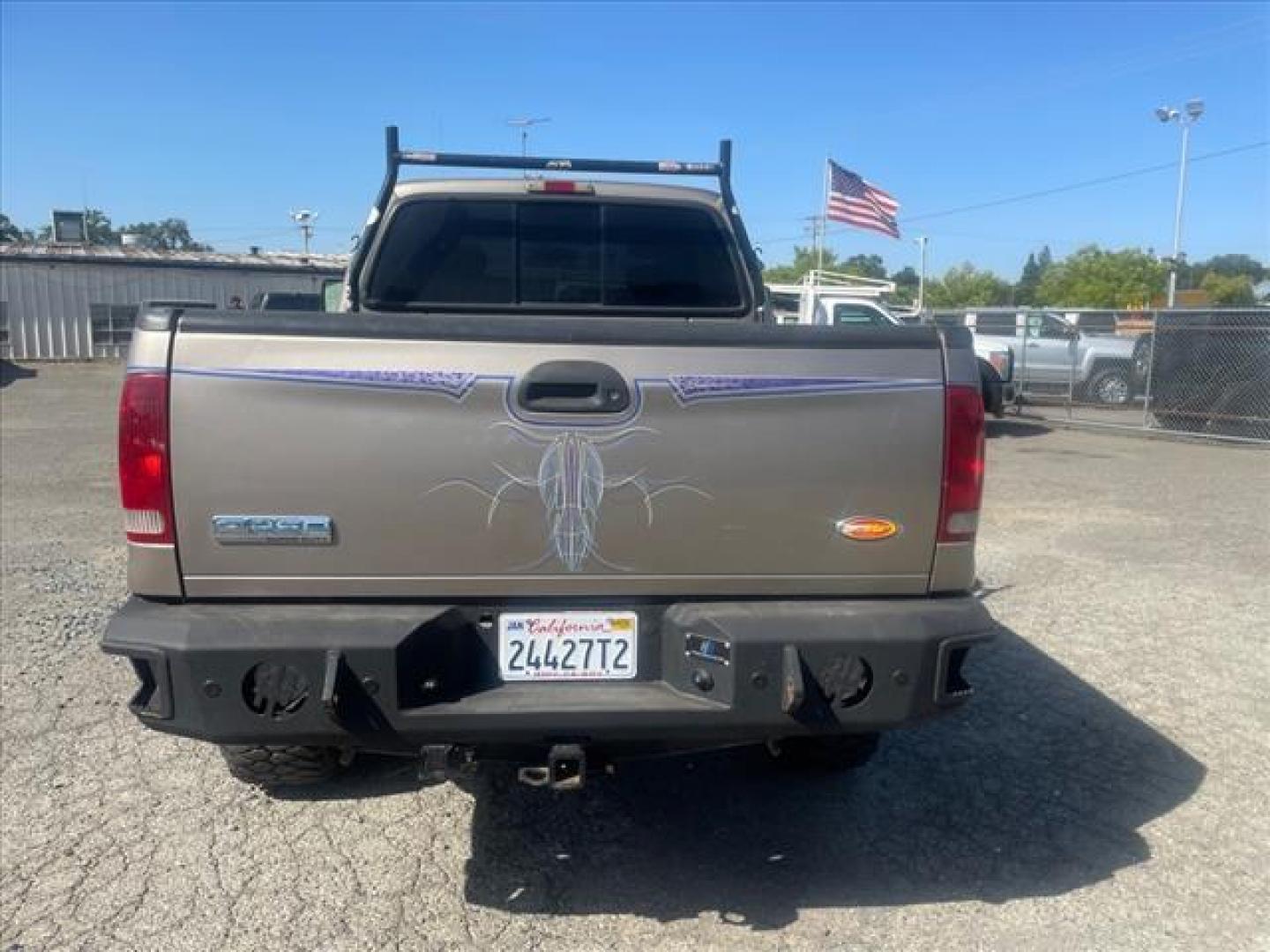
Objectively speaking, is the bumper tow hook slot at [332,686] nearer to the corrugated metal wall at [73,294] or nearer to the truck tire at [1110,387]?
the truck tire at [1110,387]

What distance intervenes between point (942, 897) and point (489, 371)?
215 centimetres

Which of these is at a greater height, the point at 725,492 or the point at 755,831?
the point at 725,492

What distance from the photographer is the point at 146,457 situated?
2.67 metres

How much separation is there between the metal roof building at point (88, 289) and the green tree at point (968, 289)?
60493 mm

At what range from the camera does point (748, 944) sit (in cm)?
300

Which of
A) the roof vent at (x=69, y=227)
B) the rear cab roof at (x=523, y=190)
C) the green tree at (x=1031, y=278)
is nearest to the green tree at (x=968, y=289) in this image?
the green tree at (x=1031, y=278)

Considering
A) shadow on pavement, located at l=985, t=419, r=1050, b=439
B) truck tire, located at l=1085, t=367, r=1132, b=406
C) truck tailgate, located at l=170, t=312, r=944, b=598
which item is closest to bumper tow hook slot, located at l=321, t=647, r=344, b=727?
truck tailgate, located at l=170, t=312, r=944, b=598

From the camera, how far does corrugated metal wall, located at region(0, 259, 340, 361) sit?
100 ft

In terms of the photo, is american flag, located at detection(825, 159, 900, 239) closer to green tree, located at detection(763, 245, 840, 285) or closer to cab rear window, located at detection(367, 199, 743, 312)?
cab rear window, located at detection(367, 199, 743, 312)

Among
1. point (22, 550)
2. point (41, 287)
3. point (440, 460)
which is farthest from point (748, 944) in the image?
point (41, 287)

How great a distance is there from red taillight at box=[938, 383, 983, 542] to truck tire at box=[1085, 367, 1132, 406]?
18399 mm

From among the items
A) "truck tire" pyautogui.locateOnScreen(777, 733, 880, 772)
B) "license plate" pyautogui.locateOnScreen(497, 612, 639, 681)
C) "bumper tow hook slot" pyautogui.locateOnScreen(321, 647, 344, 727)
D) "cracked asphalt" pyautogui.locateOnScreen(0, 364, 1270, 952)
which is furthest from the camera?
"truck tire" pyautogui.locateOnScreen(777, 733, 880, 772)

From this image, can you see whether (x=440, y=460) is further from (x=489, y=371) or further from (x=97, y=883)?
(x=97, y=883)

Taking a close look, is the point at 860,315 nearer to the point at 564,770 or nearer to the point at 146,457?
the point at 564,770
